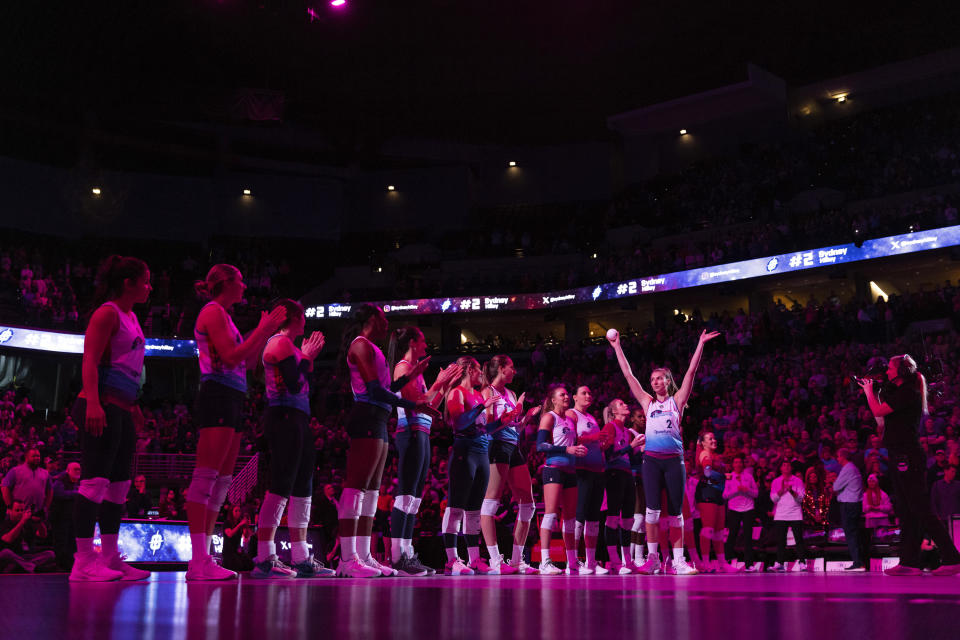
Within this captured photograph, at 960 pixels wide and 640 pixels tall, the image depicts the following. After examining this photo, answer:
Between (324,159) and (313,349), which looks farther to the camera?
(324,159)

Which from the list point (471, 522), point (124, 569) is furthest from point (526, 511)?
point (124, 569)

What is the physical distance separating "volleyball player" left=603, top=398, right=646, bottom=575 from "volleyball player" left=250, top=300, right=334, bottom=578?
Result: 415 cm

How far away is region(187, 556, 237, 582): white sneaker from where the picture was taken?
489 cm

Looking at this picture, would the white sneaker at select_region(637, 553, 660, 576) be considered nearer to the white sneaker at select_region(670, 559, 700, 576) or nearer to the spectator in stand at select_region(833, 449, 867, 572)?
the white sneaker at select_region(670, 559, 700, 576)

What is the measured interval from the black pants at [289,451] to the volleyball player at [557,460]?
3.28 metres

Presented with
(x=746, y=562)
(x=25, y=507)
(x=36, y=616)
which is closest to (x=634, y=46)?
(x=746, y=562)

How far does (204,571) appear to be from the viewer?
4918mm

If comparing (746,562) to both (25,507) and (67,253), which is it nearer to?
(25,507)

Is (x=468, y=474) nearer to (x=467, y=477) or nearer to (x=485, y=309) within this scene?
(x=467, y=477)

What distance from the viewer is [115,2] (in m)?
24.3

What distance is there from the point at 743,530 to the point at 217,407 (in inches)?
387

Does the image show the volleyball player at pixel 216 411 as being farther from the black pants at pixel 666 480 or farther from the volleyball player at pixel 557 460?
the black pants at pixel 666 480

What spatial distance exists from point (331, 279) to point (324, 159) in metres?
5.19

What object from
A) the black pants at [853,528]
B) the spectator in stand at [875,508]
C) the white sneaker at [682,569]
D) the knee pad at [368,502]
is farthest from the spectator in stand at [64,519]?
the spectator in stand at [875,508]
